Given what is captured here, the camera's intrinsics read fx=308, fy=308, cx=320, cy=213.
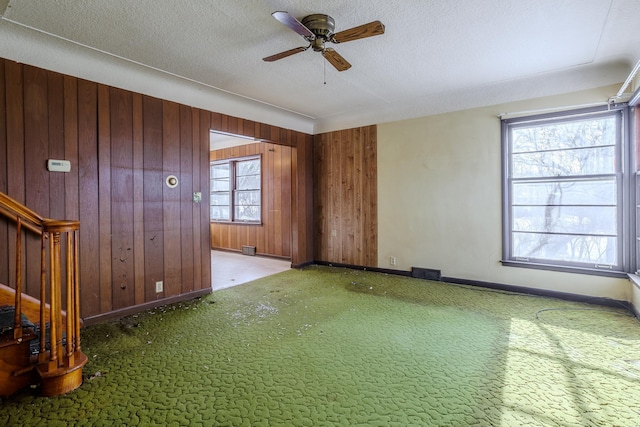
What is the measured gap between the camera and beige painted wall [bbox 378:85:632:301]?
3.77 meters

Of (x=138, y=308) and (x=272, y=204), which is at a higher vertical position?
(x=272, y=204)

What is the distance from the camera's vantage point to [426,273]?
4.57 meters

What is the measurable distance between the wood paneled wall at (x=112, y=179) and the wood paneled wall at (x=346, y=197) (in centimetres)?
197

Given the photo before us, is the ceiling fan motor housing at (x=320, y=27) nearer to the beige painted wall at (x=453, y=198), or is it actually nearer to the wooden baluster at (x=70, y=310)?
the wooden baluster at (x=70, y=310)

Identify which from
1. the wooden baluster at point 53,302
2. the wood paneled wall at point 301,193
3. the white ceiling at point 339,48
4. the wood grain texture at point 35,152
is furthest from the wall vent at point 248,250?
the wooden baluster at point 53,302

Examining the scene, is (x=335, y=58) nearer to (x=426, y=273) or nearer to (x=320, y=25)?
(x=320, y=25)

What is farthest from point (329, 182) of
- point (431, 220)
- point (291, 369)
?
point (291, 369)

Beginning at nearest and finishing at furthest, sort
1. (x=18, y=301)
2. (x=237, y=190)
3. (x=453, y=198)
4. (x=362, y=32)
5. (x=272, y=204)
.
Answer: (x=18, y=301)
(x=362, y=32)
(x=453, y=198)
(x=272, y=204)
(x=237, y=190)

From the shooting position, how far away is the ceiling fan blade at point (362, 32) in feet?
7.15

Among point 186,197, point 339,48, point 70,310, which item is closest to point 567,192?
point 339,48

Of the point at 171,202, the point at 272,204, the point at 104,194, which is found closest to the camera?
the point at 104,194

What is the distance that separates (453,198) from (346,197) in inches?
69.1

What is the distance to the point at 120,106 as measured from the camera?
10.5 feet

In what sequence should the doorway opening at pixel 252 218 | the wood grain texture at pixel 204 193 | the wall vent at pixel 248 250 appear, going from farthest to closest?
the wall vent at pixel 248 250
the doorway opening at pixel 252 218
the wood grain texture at pixel 204 193
